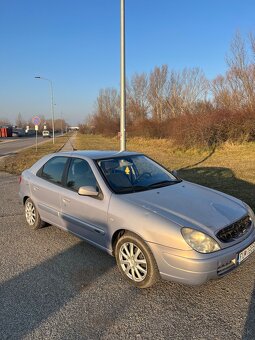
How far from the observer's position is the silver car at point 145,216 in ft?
10.5

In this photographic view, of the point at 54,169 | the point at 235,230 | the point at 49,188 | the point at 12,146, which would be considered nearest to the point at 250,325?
the point at 235,230

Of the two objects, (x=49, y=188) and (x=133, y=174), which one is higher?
(x=133, y=174)

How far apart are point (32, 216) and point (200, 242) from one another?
3456mm

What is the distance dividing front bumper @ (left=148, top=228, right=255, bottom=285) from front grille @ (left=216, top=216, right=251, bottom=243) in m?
0.10

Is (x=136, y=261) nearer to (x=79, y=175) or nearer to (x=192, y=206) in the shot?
(x=192, y=206)

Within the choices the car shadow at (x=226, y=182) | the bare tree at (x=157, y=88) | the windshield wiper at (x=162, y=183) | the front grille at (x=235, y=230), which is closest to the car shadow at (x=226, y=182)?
the car shadow at (x=226, y=182)

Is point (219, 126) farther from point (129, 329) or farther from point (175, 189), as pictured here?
point (129, 329)

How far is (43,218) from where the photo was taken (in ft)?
17.5

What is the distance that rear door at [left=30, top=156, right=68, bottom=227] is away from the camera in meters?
4.88

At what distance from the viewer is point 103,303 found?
3.25 meters

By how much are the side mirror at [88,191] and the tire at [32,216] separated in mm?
1756

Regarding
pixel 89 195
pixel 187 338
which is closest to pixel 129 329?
pixel 187 338

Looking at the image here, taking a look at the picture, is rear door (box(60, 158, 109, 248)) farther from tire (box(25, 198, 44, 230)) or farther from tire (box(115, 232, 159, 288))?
tire (box(25, 198, 44, 230))

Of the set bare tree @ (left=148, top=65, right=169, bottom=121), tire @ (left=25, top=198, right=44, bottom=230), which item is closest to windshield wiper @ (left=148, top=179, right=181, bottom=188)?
tire @ (left=25, top=198, right=44, bottom=230)
